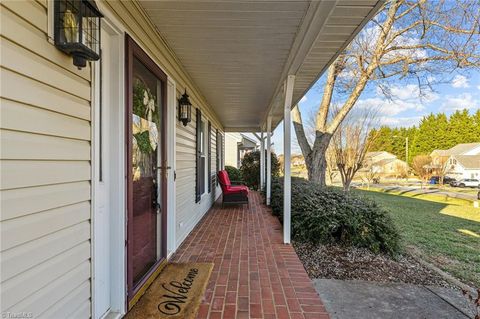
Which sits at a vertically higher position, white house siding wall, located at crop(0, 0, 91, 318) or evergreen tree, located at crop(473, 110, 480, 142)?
evergreen tree, located at crop(473, 110, 480, 142)

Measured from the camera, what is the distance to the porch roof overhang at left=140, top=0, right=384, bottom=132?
7.37ft

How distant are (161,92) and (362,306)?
2.92 m

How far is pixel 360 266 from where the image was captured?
3.26 m

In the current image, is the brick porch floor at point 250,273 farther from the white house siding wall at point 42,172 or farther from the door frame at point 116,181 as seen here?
the white house siding wall at point 42,172

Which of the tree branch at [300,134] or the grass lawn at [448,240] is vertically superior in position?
the tree branch at [300,134]

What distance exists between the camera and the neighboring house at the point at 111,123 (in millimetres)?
1190

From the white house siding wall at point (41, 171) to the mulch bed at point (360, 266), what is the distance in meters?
2.36

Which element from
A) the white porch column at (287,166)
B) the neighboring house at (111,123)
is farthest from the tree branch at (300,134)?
the neighboring house at (111,123)

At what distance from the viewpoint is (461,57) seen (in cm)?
645

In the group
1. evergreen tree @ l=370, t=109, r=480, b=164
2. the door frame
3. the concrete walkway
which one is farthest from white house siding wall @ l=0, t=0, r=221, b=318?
evergreen tree @ l=370, t=109, r=480, b=164

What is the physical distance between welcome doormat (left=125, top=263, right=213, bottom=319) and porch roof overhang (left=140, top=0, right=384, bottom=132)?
8.16ft

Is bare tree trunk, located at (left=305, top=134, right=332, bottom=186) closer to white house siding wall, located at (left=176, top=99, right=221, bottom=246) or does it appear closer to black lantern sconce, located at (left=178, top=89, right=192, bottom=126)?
white house siding wall, located at (left=176, top=99, right=221, bottom=246)

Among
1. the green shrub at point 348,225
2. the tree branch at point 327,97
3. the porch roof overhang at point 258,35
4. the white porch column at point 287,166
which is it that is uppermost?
the tree branch at point 327,97

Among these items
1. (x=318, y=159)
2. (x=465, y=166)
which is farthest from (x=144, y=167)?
(x=465, y=166)
